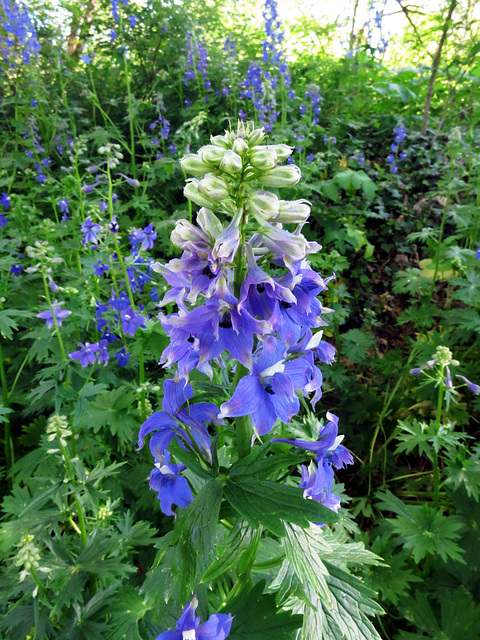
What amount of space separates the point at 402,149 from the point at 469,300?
11.6ft

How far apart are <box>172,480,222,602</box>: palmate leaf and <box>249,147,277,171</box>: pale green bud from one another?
774 millimetres

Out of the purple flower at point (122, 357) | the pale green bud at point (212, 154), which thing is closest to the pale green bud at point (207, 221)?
the pale green bud at point (212, 154)

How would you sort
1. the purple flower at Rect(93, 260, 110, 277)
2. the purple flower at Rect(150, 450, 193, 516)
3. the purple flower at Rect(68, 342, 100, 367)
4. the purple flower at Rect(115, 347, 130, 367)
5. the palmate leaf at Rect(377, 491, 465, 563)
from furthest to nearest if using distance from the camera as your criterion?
the purple flower at Rect(93, 260, 110, 277) < the purple flower at Rect(115, 347, 130, 367) < the purple flower at Rect(68, 342, 100, 367) < the palmate leaf at Rect(377, 491, 465, 563) < the purple flower at Rect(150, 450, 193, 516)

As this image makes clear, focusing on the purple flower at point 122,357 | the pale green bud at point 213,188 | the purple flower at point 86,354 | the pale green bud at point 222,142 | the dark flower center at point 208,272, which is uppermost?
the pale green bud at point 222,142

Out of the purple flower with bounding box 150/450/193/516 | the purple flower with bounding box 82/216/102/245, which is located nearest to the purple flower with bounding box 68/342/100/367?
the purple flower with bounding box 82/216/102/245

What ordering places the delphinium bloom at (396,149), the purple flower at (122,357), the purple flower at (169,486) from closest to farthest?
the purple flower at (169,486) < the purple flower at (122,357) < the delphinium bloom at (396,149)

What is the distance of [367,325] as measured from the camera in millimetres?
3957

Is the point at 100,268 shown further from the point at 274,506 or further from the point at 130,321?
the point at 274,506

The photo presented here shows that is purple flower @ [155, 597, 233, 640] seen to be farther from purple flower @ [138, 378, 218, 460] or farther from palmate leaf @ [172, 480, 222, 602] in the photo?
purple flower @ [138, 378, 218, 460]

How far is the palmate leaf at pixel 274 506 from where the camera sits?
2.81 ft

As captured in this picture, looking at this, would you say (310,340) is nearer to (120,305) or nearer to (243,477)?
(243,477)

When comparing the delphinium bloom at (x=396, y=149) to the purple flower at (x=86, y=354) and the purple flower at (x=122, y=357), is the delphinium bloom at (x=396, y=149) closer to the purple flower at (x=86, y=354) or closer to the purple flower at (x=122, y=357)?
the purple flower at (x=122, y=357)

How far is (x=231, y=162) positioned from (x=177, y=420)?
2.06ft

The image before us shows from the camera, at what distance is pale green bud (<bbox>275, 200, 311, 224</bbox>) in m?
0.96
